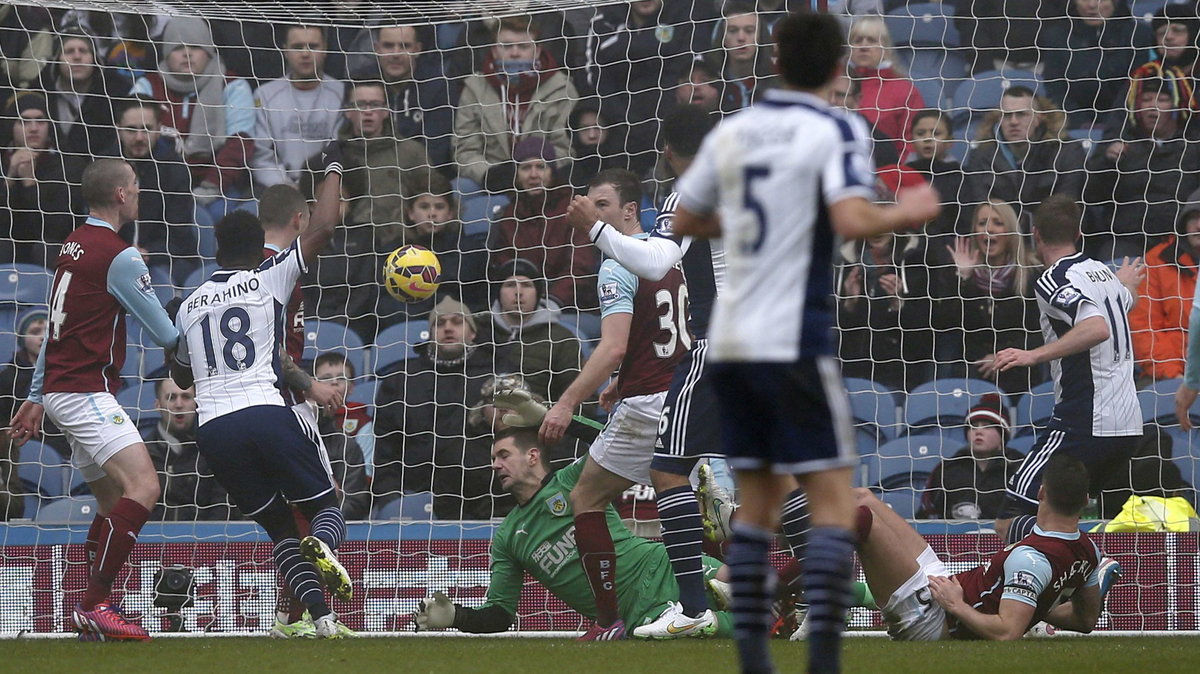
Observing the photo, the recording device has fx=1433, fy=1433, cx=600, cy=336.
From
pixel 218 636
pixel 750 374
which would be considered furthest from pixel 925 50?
pixel 750 374

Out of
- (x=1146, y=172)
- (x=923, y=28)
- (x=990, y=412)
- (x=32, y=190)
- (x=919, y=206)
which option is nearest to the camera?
(x=919, y=206)

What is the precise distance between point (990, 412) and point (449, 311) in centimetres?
327

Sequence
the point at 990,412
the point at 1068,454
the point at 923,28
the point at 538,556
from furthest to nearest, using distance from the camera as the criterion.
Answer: the point at 923,28 < the point at 990,412 < the point at 1068,454 < the point at 538,556

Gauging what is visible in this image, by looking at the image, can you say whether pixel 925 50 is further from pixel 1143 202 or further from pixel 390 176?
pixel 390 176

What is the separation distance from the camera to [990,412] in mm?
8320

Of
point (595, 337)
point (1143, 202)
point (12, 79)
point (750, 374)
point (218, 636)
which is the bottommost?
point (218, 636)

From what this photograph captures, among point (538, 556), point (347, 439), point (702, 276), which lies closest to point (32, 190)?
point (347, 439)

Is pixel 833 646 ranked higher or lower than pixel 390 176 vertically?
lower

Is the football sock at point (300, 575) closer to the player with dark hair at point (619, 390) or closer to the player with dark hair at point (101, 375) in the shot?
the player with dark hair at point (101, 375)

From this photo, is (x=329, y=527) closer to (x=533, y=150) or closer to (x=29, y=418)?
(x=29, y=418)

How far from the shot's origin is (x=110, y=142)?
9.20 m

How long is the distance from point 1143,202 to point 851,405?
2.18m

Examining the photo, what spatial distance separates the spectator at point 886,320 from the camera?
8.48 meters

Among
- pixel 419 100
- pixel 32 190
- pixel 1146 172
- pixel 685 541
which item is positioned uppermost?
pixel 419 100
